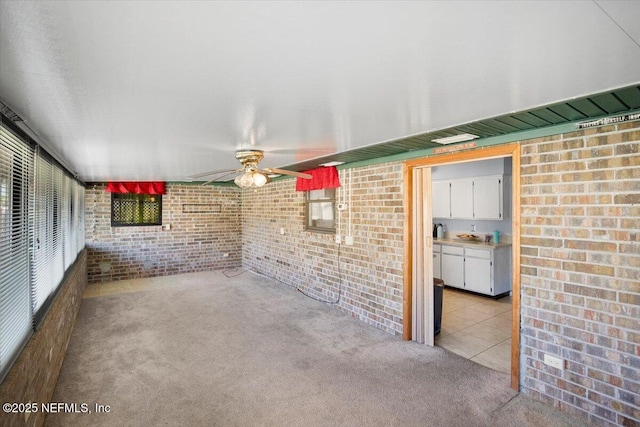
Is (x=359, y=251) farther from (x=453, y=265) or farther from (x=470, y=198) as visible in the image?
(x=470, y=198)

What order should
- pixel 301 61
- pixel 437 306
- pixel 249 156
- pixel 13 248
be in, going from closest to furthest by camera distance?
pixel 301 61 < pixel 13 248 < pixel 249 156 < pixel 437 306

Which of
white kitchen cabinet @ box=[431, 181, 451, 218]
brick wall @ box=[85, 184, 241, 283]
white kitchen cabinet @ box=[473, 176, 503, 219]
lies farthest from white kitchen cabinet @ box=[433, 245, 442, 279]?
brick wall @ box=[85, 184, 241, 283]

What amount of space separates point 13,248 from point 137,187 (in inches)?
216

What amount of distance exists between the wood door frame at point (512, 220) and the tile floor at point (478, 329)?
43 cm

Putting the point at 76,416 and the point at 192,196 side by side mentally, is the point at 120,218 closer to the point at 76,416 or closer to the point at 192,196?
the point at 192,196

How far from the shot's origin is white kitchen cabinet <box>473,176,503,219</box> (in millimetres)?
5582

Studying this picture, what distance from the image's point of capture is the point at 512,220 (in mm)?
3088

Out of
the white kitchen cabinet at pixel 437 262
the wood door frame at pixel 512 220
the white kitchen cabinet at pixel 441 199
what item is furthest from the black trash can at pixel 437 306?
the white kitchen cabinet at pixel 441 199

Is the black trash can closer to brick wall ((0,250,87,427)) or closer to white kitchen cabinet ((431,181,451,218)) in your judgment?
white kitchen cabinet ((431,181,451,218))

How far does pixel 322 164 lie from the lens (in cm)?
474

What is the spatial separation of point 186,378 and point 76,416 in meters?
0.81

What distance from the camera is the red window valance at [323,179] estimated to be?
4843 mm

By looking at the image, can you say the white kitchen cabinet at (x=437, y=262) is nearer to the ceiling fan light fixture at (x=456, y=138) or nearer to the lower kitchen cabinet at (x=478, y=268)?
the lower kitchen cabinet at (x=478, y=268)

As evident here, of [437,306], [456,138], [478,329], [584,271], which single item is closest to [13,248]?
[456,138]
